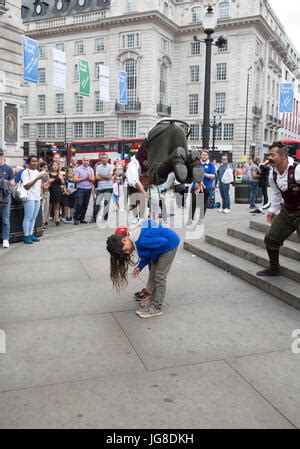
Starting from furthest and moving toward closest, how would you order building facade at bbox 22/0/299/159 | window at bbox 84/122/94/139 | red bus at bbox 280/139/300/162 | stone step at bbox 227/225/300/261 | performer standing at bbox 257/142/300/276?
window at bbox 84/122/94/139 < building facade at bbox 22/0/299/159 < red bus at bbox 280/139/300/162 < stone step at bbox 227/225/300/261 < performer standing at bbox 257/142/300/276

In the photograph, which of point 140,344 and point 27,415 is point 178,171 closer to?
point 140,344

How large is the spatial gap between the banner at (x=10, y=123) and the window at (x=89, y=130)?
3815cm

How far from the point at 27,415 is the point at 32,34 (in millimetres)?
60825

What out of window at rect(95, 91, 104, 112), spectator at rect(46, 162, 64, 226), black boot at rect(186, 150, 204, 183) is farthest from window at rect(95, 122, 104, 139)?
black boot at rect(186, 150, 204, 183)

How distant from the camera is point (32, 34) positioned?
182ft

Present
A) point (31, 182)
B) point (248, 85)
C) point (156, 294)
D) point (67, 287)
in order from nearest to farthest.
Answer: point (156, 294) < point (67, 287) < point (31, 182) < point (248, 85)

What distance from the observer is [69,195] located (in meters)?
11.4

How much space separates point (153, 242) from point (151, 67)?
47.9m

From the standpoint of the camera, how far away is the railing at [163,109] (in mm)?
51056

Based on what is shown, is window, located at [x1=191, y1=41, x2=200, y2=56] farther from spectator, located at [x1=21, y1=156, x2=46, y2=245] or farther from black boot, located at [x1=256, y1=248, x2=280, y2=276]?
black boot, located at [x1=256, y1=248, x2=280, y2=276]

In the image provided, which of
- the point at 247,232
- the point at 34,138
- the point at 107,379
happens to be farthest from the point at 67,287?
the point at 34,138

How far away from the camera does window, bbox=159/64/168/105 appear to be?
2030 inches

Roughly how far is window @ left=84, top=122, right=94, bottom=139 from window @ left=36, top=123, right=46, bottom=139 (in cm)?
650

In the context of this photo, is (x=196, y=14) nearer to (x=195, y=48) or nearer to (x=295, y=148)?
(x=195, y=48)
